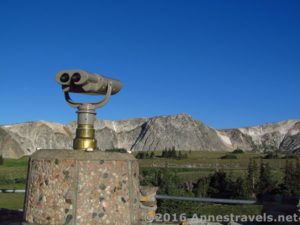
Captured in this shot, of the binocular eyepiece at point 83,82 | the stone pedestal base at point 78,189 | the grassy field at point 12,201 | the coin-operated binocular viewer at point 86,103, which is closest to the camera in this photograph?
the stone pedestal base at point 78,189

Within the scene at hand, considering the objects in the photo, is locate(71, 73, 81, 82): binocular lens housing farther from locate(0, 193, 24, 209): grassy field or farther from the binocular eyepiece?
locate(0, 193, 24, 209): grassy field

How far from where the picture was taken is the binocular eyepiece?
3465mm

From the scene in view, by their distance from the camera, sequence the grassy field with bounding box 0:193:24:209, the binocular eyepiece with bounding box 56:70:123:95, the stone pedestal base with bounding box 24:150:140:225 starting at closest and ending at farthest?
the stone pedestal base with bounding box 24:150:140:225
the binocular eyepiece with bounding box 56:70:123:95
the grassy field with bounding box 0:193:24:209

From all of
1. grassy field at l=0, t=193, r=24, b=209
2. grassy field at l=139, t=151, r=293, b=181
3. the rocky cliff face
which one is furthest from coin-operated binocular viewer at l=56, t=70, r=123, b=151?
the rocky cliff face

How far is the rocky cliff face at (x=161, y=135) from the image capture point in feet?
365

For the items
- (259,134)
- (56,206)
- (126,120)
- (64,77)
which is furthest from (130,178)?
(259,134)

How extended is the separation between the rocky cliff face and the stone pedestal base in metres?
99.6

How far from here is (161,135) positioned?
119938mm

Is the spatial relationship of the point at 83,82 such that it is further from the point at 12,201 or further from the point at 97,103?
the point at 12,201

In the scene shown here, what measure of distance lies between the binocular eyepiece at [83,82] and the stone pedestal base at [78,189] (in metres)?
0.55

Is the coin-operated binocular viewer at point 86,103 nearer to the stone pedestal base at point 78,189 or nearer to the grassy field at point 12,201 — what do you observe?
the stone pedestal base at point 78,189

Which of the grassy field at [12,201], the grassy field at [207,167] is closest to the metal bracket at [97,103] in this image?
the grassy field at [12,201]

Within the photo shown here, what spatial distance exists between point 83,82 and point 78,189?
34.1 inches

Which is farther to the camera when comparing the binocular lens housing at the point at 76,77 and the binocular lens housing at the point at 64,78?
the binocular lens housing at the point at 64,78
